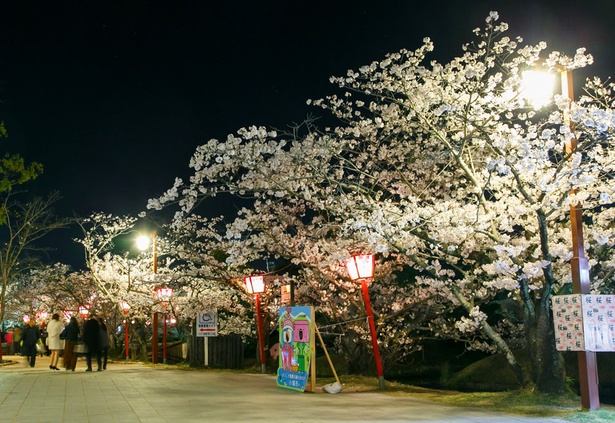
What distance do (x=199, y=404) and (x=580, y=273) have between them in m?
6.79

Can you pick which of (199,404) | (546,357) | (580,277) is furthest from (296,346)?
(580,277)

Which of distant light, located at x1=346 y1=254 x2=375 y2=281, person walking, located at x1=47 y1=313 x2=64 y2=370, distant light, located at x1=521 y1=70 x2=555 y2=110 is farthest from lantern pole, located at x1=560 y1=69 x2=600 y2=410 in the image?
person walking, located at x1=47 y1=313 x2=64 y2=370

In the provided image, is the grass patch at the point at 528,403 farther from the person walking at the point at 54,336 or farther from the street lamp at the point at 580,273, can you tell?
the person walking at the point at 54,336

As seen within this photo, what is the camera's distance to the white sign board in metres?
22.9

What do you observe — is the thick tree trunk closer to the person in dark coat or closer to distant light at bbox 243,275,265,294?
distant light at bbox 243,275,265,294

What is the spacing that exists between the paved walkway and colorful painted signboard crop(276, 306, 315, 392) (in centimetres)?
30

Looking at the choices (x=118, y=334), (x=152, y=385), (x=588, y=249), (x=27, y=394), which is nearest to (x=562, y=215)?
(x=588, y=249)

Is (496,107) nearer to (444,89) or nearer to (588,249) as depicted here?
(444,89)

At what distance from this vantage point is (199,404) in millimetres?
11070

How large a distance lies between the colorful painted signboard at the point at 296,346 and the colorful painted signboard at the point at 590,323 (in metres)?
5.04

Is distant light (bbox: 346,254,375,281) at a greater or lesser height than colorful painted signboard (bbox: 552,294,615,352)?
greater

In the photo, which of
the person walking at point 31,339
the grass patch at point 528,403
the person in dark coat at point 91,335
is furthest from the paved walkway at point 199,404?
the person walking at point 31,339

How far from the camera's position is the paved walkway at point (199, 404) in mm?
9478

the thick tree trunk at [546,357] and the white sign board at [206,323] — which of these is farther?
the white sign board at [206,323]
